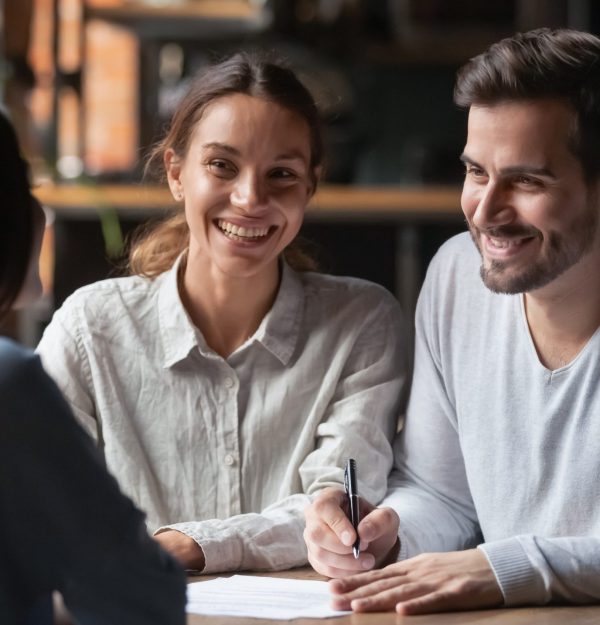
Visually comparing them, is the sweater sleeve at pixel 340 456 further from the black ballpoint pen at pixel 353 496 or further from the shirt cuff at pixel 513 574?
the shirt cuff at pixel 513 574

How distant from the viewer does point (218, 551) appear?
162 centimetres

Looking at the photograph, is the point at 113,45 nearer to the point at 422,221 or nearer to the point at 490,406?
the point at 422,221

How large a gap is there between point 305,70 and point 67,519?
95.7 inches

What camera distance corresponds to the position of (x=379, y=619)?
1394 mm

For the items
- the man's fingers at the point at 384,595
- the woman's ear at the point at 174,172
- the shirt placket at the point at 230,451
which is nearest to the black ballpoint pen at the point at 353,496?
the man's fingers at the point at 384,595

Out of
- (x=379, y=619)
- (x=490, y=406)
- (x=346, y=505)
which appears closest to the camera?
(x=379, y=619)

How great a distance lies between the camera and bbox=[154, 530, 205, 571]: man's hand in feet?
5.28

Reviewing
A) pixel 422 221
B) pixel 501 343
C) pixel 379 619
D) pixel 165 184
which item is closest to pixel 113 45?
pixel 422 221

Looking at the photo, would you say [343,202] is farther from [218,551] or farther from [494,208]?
[218,551]

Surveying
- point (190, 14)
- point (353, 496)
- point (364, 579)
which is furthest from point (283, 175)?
point (190, 14)

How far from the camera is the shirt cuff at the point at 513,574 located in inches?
57.1

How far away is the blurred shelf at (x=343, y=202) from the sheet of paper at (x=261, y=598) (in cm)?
261

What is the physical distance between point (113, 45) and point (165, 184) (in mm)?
3753

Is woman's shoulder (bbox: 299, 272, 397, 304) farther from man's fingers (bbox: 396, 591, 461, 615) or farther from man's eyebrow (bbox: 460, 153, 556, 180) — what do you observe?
man's fingers (bbox: 396, 591, 461, 615)
